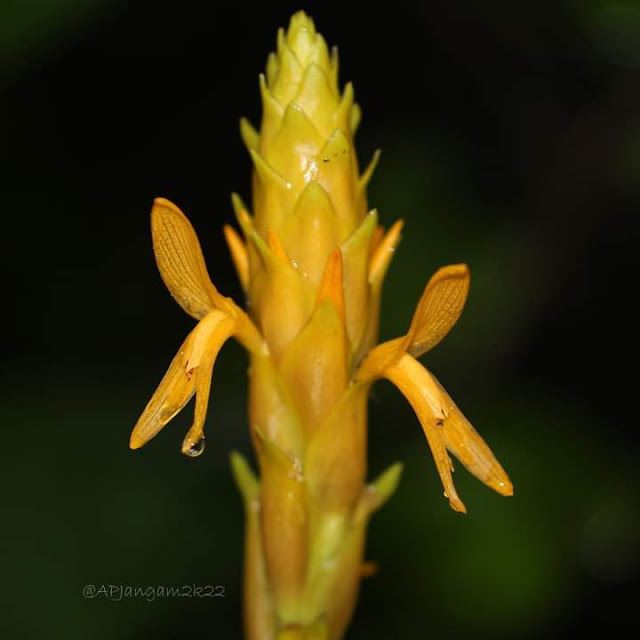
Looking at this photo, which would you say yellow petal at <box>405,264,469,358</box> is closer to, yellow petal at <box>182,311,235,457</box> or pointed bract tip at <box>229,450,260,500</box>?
yellow petal at <box>182,311,235,457</box>

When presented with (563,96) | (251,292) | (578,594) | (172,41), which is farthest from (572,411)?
(251,292)

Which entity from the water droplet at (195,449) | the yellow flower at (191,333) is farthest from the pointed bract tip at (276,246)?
the water droplet at (195,449)

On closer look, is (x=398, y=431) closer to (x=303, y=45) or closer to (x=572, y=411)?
(x=572, y=411)

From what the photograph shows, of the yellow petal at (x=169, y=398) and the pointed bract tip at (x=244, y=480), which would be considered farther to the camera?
the pointed bract tip at (x=244, y=480)

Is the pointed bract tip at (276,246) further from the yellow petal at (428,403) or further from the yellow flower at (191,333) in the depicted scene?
the yellow petal at (428,403)

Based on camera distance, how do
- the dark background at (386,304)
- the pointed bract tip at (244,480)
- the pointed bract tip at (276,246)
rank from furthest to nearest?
the dark background at (386,304)
the pointed bract tip at (244,480)
the pointed bract tip at (276,246)

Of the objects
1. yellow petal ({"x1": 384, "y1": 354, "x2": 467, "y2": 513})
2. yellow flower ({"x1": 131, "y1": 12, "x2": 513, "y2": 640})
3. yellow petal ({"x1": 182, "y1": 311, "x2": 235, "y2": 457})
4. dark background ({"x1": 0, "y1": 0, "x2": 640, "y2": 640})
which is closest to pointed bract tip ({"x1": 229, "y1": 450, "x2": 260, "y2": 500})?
yellow flower ({"x1": 131, "y1": 12, "x2": 513, "y2": 640})

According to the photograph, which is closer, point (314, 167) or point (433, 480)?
point (314, 167)

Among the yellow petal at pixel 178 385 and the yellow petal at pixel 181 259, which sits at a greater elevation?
the yellow petal at pixel 181 259
